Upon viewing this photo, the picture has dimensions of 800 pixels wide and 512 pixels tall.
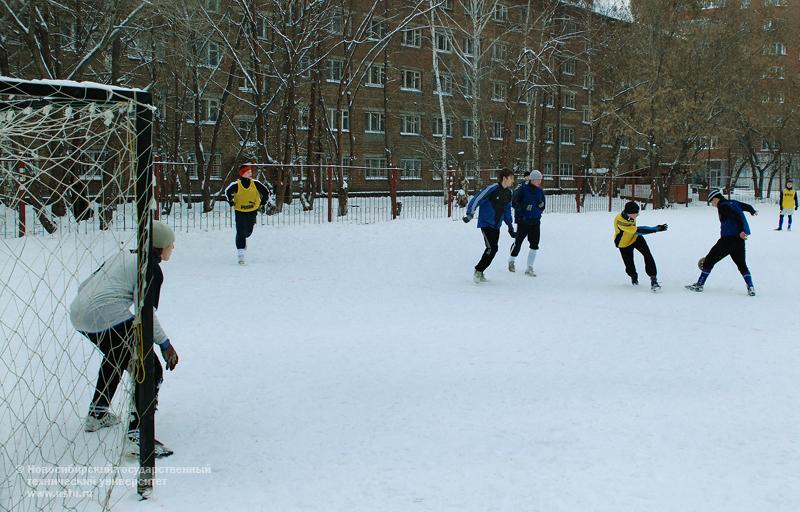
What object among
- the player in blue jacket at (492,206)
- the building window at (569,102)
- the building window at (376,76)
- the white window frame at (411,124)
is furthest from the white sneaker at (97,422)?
the building window at (569,102)

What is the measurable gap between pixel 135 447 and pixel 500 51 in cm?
4091

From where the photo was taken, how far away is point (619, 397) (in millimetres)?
6297

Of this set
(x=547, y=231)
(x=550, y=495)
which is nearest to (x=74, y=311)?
(x=550, y=495)

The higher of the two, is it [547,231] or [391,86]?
[391,86]

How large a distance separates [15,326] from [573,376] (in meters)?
6.24

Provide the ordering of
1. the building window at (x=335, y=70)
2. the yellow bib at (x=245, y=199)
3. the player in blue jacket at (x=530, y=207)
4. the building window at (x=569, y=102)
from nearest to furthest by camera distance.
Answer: the player in blue jacket at (x=530, y=207) < the yellow bib at (x=245, y=199) < the building window at (x=335, y=70) < the building window at (x=569, y=102)

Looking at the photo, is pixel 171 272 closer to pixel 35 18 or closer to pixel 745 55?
pixel 35 18

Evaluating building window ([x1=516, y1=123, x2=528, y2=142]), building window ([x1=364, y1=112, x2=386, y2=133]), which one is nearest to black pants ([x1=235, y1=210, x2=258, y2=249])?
building window ([x1=364, y1=112, x2=386, y2=133])

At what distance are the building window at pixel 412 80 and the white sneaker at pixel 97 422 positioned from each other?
41.7 meters

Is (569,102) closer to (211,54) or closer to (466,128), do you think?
(466,128)

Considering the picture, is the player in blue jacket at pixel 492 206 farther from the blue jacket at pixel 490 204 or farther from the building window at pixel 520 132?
the building window at pixel 520 132

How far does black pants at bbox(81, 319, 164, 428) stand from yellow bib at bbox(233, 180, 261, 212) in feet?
30.1

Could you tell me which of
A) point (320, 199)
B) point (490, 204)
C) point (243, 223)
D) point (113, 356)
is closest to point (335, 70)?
point (320, 199)

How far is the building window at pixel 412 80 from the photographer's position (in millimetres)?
45656
